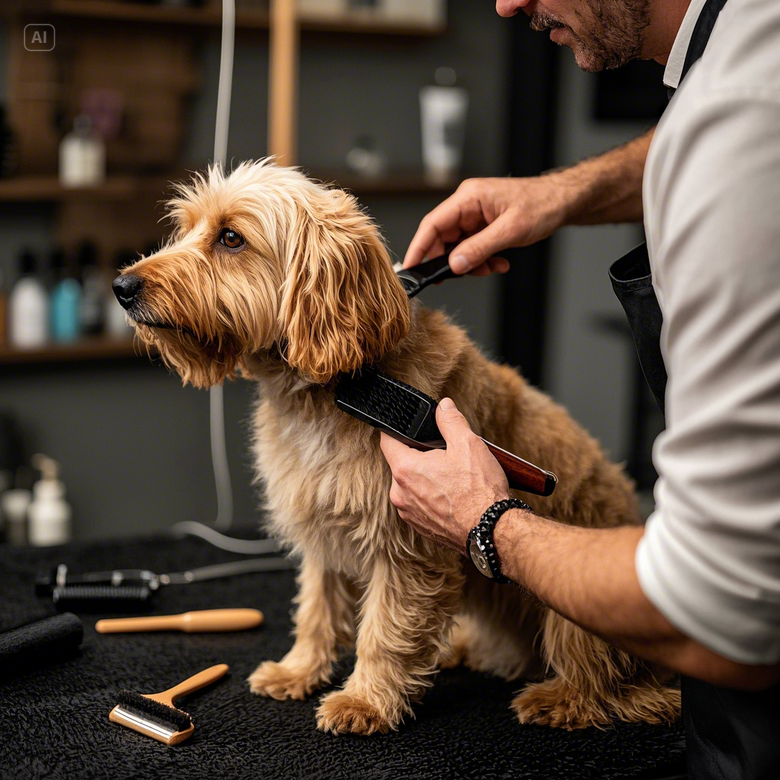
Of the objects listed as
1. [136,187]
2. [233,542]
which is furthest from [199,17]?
[233,542]

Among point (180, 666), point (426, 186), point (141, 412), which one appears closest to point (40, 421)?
point (141, 412)

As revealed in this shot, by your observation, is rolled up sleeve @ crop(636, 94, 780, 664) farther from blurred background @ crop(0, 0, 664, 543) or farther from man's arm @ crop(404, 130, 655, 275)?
blurred background @ crop(0, 0, 664, 543)

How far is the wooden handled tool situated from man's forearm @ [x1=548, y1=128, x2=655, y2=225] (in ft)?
2.83

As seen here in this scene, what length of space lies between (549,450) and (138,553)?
0.91 metres

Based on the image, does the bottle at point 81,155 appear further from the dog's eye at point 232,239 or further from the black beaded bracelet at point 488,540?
the black beaded bracelet at point 488,540

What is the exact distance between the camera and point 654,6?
3.85 feet

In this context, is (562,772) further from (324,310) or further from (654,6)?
(654,6)

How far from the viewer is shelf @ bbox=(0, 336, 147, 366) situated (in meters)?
2.77

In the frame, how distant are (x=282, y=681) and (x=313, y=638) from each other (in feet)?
0.26

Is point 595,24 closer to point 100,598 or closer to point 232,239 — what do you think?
point 232,239

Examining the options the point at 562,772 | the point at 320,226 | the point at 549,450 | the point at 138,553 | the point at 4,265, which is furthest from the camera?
the point at 4,265

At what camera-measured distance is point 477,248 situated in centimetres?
142

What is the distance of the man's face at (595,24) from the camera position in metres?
1.18

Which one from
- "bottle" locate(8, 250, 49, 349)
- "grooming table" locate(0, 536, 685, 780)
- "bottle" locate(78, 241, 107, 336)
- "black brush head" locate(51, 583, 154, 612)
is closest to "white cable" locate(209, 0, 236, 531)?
"bottle" locate(78, 241, 107, 336)
